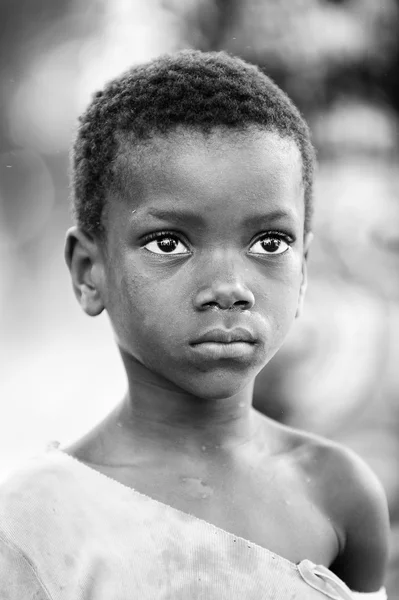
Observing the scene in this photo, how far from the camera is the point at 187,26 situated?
112 inches

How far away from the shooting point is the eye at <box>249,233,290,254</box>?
1.35 metres

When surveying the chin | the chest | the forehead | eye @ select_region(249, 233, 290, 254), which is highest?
the forehead

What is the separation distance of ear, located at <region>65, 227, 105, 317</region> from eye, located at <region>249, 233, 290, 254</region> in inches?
11.3

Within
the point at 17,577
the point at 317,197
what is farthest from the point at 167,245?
the point at 317,197

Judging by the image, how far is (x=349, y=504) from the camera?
62.1 inches

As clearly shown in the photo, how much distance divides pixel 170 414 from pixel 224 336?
10.4 inches

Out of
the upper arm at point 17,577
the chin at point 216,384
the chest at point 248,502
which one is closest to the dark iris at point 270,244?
the chin at point 216,384

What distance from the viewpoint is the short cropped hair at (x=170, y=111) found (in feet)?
4.34

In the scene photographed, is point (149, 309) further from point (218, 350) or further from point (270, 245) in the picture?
point (270, 245)

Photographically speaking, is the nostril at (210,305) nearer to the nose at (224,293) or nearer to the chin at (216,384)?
the nose at (224,293)

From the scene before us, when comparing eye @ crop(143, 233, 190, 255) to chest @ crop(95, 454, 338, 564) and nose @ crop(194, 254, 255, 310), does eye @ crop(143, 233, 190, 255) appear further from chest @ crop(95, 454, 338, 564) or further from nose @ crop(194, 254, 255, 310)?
chest @ crop(95, 454, 338, 564)

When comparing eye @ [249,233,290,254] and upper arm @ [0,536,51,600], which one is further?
eye @ [249,233,290,254]

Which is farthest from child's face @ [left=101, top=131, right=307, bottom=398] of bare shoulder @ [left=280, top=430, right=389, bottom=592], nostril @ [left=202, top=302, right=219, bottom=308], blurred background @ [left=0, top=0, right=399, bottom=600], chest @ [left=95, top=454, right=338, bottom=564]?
blurred background @ [left=0, top=0, right=399, bottom=600]

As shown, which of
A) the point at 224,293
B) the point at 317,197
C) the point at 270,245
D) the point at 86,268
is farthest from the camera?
the point at 317,197
